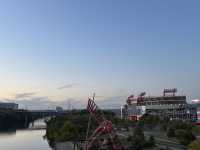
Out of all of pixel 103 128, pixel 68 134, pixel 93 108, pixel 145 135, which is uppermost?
pixel 93 108

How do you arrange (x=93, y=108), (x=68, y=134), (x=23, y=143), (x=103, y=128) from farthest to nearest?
(x=23, y=143)
(x=68, y=134)
(x=93, y=108)
(x=103, y=128)

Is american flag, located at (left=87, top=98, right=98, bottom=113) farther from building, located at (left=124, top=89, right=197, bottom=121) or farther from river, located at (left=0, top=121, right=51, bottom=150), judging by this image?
building, located at (left=124, top=89, right=197, bottom=121)

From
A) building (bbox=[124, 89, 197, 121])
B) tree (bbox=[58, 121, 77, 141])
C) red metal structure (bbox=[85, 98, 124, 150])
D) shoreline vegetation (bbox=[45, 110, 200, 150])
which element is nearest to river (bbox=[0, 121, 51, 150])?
shoreline vegetation (bbox=[45, 110, 200, 150])

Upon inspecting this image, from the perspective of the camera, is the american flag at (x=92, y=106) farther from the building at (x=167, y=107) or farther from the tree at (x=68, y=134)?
the building at (x=167, y=107)

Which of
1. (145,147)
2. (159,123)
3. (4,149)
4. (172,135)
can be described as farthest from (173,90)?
(145,147)

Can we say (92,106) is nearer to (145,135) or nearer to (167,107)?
(145,135)

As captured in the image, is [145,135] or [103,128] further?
[145,135]

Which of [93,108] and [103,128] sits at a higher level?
[93,108]

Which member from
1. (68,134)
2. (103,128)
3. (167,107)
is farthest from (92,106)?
(167,107)

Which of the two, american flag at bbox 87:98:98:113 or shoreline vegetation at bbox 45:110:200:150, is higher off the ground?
american flag at bbox 87:98:98:113

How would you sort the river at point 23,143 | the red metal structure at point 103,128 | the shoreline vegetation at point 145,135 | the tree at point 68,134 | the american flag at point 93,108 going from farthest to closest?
the river at point 23,143 → the tree at point 68,134 → the shoreline vegetation at point 145,135 → the american flag at point 93,108 → the red metal structure at point 103,128

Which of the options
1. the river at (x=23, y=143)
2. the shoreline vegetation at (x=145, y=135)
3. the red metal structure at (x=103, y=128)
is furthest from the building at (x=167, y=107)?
the red metal structure at (x=103, y=128)

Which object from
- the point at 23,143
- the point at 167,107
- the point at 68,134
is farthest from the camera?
the point at 167,107

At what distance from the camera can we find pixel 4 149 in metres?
87.8
